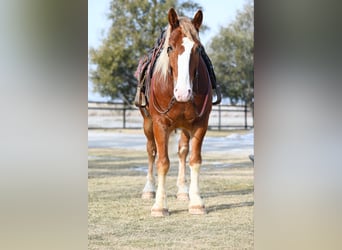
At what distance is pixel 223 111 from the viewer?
3428 millimetres

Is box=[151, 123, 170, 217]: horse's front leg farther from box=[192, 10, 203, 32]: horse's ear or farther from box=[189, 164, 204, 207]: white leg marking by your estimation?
box=[192, 10, 203, 32]: horse's ear

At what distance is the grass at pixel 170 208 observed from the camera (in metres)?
3.21

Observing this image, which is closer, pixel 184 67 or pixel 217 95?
pixel 184 67

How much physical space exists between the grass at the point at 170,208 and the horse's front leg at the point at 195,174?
0.13 feet

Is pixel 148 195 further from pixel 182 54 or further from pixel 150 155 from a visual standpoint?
pixel 182 54

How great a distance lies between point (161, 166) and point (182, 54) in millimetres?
737

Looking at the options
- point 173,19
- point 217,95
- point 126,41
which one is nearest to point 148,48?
point 126,41

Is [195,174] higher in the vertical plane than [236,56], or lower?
lower

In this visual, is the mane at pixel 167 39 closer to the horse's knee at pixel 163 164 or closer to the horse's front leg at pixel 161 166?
the horse's front leg at pixel 161 166

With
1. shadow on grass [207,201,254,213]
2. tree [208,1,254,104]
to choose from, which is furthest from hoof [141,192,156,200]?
tree [208,1,254,104]

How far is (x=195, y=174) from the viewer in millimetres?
3338
